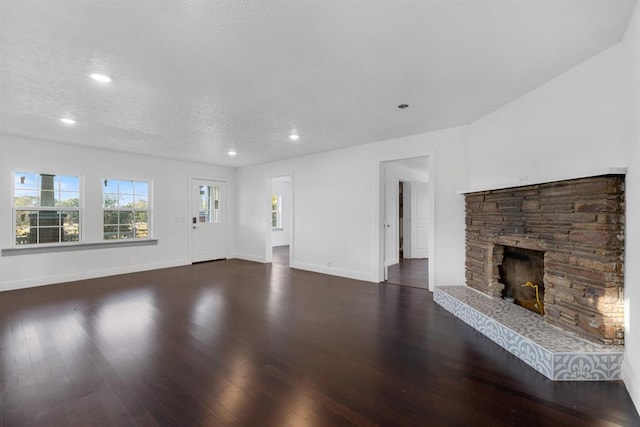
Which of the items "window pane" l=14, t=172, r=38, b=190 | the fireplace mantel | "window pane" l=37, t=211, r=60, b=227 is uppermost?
"window pane" l=14, t=172, r=38, b=190

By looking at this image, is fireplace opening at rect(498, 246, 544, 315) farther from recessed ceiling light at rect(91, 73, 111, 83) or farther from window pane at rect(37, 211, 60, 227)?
window pane at rect(37, 211, 60, 227)

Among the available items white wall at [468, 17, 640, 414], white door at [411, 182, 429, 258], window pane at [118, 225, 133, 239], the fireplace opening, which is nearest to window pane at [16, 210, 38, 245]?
window pane at [118, 225, 133, 239]

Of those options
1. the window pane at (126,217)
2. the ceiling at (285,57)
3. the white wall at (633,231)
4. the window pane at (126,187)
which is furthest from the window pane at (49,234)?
the white wall at (633,231)

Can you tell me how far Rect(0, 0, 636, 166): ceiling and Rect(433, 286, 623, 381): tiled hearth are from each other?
225 centimetres

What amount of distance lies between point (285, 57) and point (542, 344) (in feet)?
9.85

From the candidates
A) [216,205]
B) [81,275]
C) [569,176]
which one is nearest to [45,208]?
[81,275]

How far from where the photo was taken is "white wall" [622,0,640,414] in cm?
183

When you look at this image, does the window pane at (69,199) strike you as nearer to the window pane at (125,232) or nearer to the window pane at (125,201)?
the window pane at (125,201)

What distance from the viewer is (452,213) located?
4.17 meters

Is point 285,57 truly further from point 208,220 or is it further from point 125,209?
point 208,220

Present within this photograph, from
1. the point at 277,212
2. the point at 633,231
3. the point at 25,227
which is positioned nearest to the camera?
the point at 633,231

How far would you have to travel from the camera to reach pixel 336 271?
18.0ft

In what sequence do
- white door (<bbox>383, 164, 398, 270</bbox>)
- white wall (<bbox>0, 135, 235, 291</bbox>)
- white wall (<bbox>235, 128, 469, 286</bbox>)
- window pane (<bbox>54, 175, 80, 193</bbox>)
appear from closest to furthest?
white wall (<bbox>235, 128, 469, 286</bbox>), white wall (<bbox>0, 135, 235, 291</bbox>), window pane (<bbox>54, 175, 80, 193</bbox>), white door (<bbox>383, 164, 398, 270</bbox>)

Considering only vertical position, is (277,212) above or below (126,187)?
below
